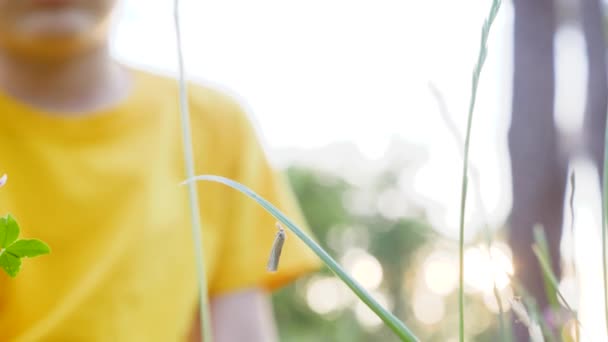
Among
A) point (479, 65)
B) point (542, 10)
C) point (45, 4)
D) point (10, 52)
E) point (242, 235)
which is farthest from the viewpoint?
point (542, 10)

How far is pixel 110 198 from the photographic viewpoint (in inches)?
31.3

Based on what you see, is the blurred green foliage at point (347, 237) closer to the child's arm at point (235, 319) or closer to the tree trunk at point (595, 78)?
the tree trunk at point (595, 78)

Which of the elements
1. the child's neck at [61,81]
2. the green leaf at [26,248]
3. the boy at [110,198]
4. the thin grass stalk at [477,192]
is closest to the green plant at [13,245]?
the green leaf at [26,248]

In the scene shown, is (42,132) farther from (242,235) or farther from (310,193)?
(310,193)

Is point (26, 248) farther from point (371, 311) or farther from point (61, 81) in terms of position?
point (61, 81)

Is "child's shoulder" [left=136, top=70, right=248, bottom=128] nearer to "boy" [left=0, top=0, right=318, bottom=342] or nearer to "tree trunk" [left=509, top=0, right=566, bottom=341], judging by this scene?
"boy" [left=0, top=0, right=318, bottom=342]

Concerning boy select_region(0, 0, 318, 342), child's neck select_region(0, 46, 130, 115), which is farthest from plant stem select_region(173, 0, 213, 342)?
child's neck select_region(0, 46, 130, 115)

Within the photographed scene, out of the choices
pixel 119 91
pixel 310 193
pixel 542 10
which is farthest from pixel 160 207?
pixel 310 193

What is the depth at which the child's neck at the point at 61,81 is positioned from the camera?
737 millimetres

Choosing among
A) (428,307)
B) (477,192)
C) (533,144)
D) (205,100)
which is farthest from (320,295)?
(477,192)

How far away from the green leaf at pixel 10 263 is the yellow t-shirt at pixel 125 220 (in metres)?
0.46

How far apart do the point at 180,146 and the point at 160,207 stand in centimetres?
12

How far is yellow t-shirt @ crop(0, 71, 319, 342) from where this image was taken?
0.71 m

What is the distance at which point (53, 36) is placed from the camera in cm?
62
